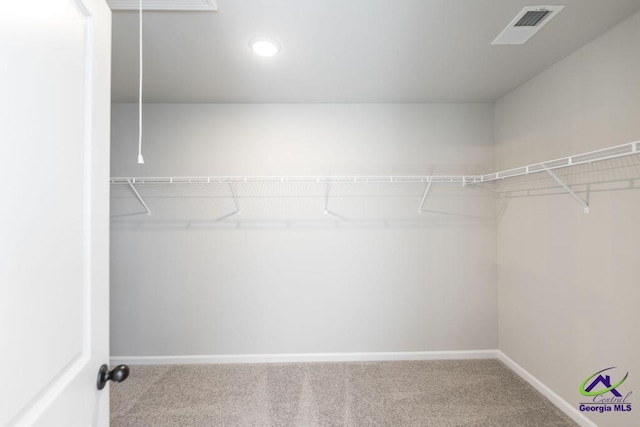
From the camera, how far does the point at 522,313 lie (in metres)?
2.21

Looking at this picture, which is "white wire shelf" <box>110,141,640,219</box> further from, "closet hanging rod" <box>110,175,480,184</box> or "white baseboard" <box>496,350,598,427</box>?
"white baseboard" <box>496,350,598,427</box>

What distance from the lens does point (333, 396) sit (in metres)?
2.01

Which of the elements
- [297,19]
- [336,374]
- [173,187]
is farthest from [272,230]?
[297,19]

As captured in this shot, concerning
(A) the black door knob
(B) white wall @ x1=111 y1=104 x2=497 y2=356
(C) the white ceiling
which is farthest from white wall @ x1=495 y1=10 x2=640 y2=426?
(A) the black door knob

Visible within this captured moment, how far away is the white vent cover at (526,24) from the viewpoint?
1.40 metres

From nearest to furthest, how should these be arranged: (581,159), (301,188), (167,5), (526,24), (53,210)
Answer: (53,210)
(167,5)
(526,24)
(581,159)
(301,188)

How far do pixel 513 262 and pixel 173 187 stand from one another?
2.91 m

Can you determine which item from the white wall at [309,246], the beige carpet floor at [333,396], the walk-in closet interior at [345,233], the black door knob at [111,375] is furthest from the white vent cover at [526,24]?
the beige carpet floor at [333,396]

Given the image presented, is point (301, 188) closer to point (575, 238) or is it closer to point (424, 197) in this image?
point (424, 197)

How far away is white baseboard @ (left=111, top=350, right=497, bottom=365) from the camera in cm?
244

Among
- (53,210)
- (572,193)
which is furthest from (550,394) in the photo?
(53,210)

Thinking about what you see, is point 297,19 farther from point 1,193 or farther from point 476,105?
point 476,105

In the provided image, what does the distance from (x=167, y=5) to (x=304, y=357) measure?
257 centimetres

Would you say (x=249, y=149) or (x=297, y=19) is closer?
(x=297, y=19)
